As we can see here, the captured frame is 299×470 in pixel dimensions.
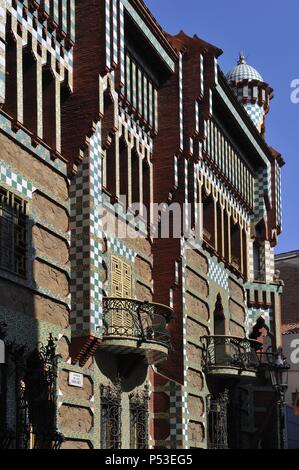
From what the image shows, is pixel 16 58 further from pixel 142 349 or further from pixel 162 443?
pixel 162 443

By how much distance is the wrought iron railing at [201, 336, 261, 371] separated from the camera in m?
29.5

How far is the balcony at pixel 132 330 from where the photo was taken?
2272 centimetres

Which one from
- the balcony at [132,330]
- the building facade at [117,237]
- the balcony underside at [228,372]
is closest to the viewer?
the building facade at [117,237]

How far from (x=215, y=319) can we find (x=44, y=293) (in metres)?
12.9

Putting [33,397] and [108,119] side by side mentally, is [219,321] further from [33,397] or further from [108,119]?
[33,397]

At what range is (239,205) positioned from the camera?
119 ft

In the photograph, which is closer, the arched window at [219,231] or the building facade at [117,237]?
the building facade at [117,237]

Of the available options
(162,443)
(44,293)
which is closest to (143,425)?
(162,443)

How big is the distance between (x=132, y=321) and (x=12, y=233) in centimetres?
501

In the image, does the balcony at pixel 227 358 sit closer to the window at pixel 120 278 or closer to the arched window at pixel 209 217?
the arched window at pixel 209 217

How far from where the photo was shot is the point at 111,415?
23266 millimetres

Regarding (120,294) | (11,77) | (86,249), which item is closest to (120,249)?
(120,294)

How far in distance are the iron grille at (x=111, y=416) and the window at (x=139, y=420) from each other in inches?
43.4

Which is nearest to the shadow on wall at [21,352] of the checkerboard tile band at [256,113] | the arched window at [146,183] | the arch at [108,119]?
the arch at [108,119]
